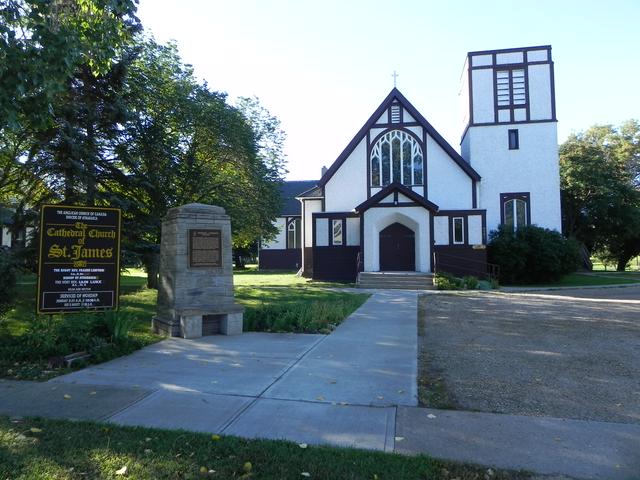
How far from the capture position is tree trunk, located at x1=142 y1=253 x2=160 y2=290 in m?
15.7

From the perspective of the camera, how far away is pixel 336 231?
27.6 metres

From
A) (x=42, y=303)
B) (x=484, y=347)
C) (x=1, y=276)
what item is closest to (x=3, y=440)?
(x=42, y=303)

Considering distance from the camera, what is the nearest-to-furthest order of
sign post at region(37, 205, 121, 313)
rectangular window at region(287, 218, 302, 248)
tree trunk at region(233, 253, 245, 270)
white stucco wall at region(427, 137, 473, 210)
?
1. sign post at region(37, 205, 121, 313)
2. white stucco wall at region(427, 137, 473, 210)
3. rectangular window at region(287, 218, 302, 248)
4. tree trunk at region(233, 253, 245, 270)

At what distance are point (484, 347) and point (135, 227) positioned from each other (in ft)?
Answer: 36.2

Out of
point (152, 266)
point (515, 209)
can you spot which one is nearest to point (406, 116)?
point (515, 209)

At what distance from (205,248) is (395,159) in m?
20.4

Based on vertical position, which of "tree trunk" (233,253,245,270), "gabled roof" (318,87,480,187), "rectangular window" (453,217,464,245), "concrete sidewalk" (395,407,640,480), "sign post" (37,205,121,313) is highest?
"gabled roof" (318,87,480,187)

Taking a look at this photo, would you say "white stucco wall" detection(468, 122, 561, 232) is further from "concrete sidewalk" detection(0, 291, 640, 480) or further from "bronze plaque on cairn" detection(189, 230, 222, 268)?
"concrete sidewalk" detection(0, 291, 640, 480)

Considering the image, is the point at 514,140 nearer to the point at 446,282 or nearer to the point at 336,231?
the point at 446,282

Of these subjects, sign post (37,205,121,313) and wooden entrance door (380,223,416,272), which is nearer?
sign post (37,205,121,313)

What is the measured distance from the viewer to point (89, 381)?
615cm

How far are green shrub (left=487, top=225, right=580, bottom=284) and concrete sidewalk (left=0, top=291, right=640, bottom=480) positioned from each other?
64.8ft

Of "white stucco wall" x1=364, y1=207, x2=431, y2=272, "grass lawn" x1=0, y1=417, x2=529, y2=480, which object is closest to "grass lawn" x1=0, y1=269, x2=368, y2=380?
"grass lawn" x1=0, y1=417, x2=529, y2=480

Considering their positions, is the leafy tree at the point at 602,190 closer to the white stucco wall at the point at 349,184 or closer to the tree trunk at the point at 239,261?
the white stucco wall at the point at 349,184
